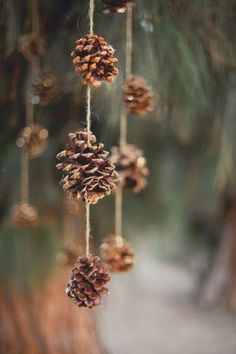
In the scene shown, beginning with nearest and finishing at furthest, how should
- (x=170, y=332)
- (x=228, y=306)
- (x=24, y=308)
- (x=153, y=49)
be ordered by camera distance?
(x=153, y=49)
(x=24, y=308)
(x=170, y=332)
(x=228, y=306)

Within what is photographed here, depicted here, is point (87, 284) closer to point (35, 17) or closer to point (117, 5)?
point (117, 5)

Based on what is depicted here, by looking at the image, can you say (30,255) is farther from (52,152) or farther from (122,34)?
(122,34)

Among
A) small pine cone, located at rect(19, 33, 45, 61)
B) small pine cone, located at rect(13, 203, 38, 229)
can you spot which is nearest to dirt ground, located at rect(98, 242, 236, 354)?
small pine cone, located at rect(13, 203, 38, 229)

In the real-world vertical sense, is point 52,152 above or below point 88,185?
above

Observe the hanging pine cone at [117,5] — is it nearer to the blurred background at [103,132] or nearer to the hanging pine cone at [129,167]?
the blurred background at [103,132]

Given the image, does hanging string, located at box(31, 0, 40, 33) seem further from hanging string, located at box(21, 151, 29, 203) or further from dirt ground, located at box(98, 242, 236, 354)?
dirt ground, located at box(98, 242, 236, 354)

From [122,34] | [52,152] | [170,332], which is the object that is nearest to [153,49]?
[122,34]

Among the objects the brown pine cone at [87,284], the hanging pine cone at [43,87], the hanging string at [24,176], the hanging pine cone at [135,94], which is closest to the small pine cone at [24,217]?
the hanging string at [24,176]
